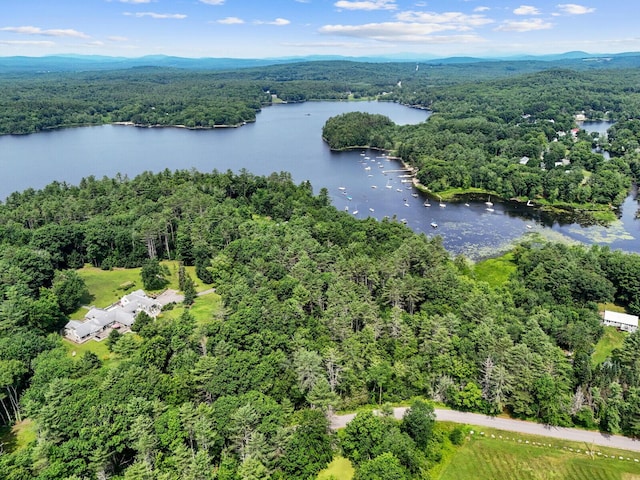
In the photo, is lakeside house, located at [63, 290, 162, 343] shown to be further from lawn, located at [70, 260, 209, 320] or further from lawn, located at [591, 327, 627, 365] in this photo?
lawn, located at [591, 327, 627, 365]

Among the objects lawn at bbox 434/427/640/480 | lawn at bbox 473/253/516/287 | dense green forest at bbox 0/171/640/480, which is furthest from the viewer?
lawn at bbox 473/253/516/287

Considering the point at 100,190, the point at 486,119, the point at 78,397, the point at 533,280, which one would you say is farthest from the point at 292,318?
the point at 486,119

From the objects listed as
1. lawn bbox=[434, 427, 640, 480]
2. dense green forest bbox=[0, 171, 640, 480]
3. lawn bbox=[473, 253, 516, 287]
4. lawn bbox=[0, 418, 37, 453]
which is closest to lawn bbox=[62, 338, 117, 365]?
dense green forest bbox=[0, 171, 640, 480]

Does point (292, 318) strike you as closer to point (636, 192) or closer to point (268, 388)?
point (268, 388)

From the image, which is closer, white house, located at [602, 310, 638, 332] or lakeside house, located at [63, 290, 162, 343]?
lakeside house, located at [63, 290, 162, 343]

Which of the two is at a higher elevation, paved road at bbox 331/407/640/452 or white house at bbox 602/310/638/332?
white house at bbox 602/310/638/332

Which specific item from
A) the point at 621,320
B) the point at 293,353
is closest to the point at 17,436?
the point at 293,353

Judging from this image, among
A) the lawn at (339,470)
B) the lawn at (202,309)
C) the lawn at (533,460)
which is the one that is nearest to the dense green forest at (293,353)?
the lawn at (339,470)

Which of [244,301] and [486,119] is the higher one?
[486,119]
